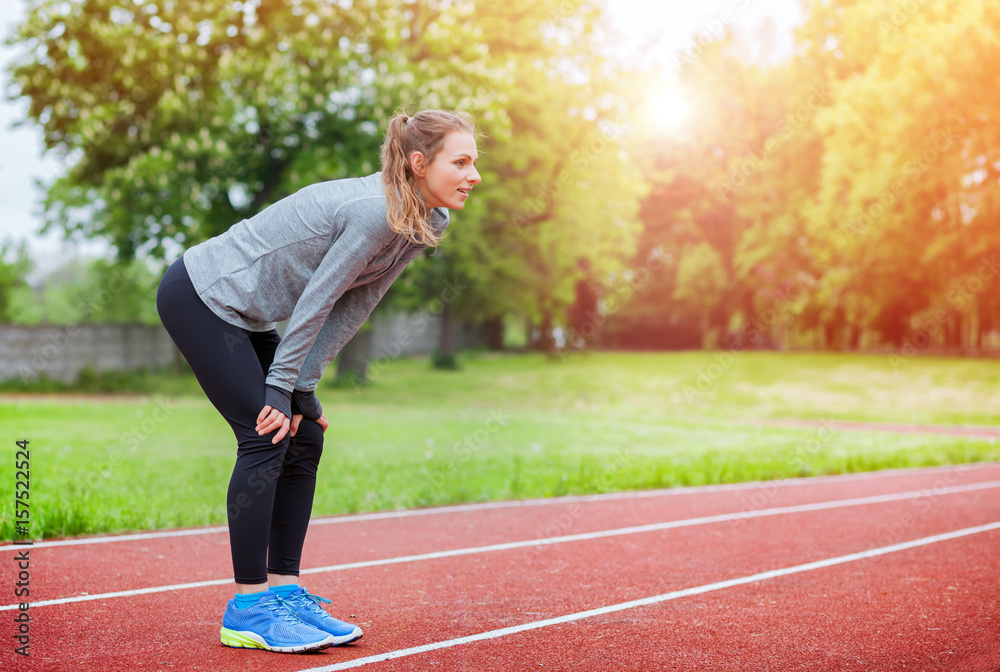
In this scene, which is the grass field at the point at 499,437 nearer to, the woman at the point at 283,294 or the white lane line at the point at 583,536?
the white lane line at the point at 583,536

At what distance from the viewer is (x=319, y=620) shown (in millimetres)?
3545

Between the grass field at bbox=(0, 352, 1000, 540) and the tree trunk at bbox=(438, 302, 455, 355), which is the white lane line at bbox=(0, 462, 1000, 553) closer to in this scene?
the grass field at bbox=(0, 352, 1000, 540)

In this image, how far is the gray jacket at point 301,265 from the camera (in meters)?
3.31

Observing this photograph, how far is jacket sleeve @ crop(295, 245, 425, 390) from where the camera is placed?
11.5ft

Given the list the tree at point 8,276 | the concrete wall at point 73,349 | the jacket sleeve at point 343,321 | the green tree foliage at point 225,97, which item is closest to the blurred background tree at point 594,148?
the green tree foliage at point 225,97

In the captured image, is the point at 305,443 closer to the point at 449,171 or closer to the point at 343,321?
the point at 343,321

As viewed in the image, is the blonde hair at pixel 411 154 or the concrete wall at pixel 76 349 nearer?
the blonde hair at pixel 411 154

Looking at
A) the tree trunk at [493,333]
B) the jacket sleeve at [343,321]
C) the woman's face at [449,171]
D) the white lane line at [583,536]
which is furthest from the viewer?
the tree trunk at [493,333]

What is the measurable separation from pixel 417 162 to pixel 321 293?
0.58m

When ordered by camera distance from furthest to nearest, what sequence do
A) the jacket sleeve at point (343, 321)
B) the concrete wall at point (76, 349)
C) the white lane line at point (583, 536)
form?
the concrete wall at point (76, 349) < the white lane line at point (583, 536) < the jacket sleeve at point (343, 321)

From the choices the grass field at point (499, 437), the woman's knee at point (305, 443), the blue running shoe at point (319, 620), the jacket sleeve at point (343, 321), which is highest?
the jacket sleeve at point (343, 321)

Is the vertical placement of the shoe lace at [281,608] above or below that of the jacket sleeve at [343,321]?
below

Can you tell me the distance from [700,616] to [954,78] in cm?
2868

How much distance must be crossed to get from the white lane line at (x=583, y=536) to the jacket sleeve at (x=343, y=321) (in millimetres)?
1601
